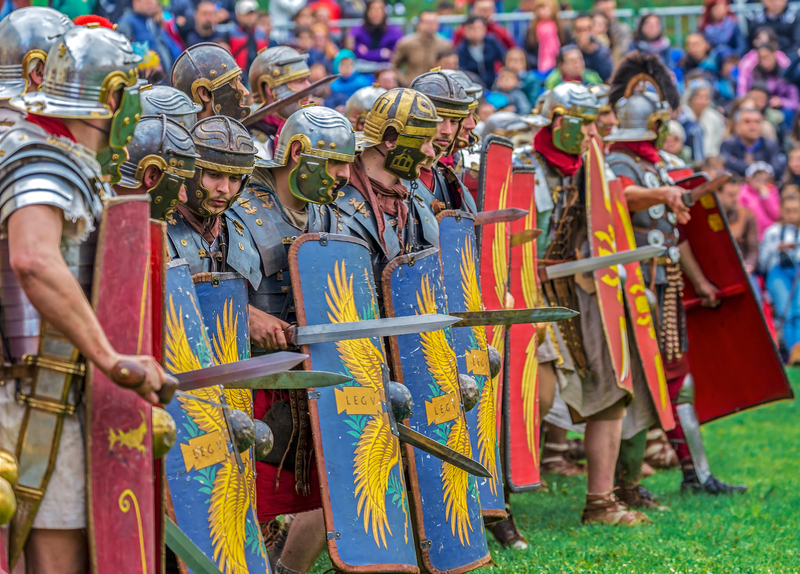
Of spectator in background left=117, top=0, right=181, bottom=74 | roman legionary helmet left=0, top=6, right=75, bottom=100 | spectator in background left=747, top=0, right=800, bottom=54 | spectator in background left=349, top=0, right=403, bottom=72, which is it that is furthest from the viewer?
spectator in background left=747, top=0, right=800, bottom=54

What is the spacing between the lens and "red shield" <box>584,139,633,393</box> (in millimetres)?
6352

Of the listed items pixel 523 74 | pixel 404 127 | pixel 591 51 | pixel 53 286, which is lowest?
pixel 53 286

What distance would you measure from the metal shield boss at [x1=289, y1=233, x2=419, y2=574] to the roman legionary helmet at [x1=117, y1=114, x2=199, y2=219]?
1.59ft

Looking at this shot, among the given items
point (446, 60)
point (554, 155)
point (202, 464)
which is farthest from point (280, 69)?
point (446, 60)

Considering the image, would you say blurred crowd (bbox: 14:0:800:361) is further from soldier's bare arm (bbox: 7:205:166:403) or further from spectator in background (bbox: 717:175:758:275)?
soldier's bare arm (bbox: 7:205:166:403)

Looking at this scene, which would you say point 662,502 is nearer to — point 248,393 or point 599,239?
point 599,239

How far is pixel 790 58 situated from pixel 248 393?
43.1ft

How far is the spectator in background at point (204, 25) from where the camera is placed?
11.4m

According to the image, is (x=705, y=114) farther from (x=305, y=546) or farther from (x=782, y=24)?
(x=305, y=546)

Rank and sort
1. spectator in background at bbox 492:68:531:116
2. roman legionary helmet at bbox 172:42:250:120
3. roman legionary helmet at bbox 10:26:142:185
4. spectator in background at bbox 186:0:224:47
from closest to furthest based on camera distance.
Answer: roman legionary helmet at bbox 10:26:142:185, roman legionary helmet at bbox 172:42:250:120, spectator in background at bbox 186:0:224:47, spectator in background at bbox 492:68:531:116

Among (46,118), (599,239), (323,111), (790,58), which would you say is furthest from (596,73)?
(46,118)

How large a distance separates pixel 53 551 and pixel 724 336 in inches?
225

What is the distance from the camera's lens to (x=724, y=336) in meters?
7.79

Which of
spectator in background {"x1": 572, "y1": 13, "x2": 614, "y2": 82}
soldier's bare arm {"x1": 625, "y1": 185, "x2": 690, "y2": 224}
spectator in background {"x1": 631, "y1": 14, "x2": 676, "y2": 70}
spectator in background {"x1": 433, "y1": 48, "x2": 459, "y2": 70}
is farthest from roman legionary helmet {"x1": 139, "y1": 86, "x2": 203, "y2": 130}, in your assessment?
spectator in background {"x1": 631, "y1": 14, "x2": 676, "y2": 70}
